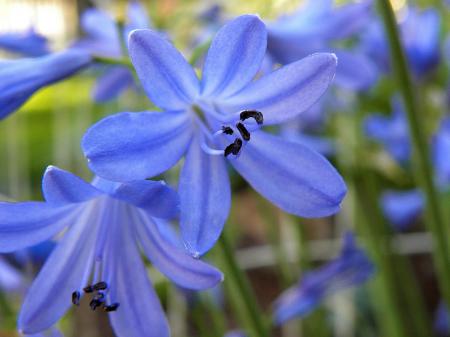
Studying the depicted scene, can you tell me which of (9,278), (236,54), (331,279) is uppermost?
(236,54)

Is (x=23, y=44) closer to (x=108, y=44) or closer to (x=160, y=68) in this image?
(x=108, y=44)

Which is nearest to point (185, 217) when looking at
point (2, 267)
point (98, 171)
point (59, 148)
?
point (98, 171)

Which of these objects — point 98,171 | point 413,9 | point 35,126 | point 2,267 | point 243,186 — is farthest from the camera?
point 35,126

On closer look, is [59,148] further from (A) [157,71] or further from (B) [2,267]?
(A) [157,71]

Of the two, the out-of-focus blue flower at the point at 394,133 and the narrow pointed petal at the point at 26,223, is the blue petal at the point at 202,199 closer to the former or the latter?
the narrow pointed petal at the point at 26,223

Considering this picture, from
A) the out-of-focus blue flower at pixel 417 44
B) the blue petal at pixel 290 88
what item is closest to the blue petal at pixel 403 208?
the out-of-focus blue flower at pixel 417 44

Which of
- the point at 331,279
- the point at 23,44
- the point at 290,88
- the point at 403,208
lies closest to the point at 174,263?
the point at 290,88
